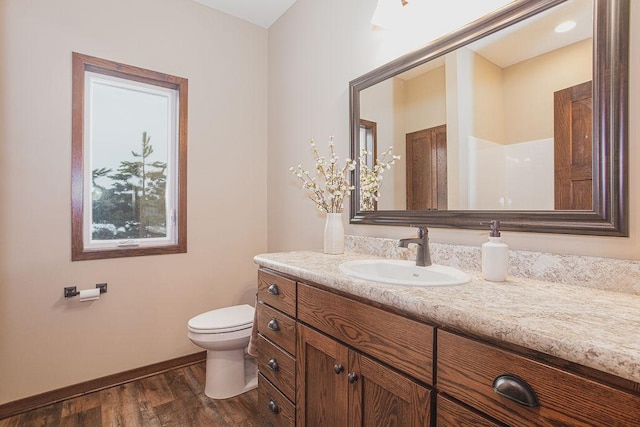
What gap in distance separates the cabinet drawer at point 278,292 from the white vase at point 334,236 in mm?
372

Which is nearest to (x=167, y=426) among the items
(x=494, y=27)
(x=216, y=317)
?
(x=216, y=317)

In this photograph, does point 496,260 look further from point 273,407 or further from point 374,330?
point 273,407

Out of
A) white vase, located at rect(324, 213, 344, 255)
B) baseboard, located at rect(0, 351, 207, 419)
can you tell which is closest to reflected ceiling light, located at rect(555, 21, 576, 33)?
white vase, located at rect(324, 213, 344, 255)

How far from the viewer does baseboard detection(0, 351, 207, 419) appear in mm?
1807

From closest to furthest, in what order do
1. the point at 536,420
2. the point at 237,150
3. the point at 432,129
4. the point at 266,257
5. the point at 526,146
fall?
the point at 536,420
the point at 526,146
the point at 432,129
the point at 266,257
the point at 237,150

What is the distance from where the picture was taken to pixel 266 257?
1.64 meters

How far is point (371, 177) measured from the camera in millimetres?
1798

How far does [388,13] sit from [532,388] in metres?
1.65

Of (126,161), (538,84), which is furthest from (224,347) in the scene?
(538,84)

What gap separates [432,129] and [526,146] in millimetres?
440

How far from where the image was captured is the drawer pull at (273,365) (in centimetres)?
150

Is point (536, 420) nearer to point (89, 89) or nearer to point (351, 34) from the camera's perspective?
point (351, 34)

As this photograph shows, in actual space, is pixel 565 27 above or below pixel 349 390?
above

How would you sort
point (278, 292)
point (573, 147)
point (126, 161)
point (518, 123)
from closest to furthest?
point (573, 147) → point (518, 123) → point (278, 292) → point (126, 161)
